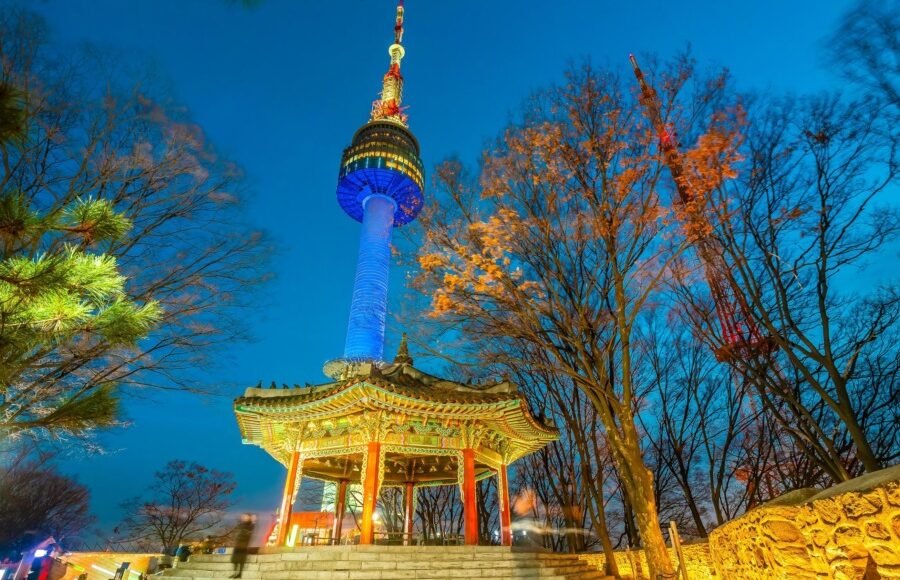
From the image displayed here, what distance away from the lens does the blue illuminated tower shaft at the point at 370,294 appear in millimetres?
36812

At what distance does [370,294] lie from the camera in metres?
38.8

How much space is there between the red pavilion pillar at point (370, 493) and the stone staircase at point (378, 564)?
83 cm

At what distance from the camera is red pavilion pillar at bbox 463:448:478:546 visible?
11695 millimetres

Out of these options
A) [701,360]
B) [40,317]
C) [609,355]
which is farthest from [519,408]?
[40,317]

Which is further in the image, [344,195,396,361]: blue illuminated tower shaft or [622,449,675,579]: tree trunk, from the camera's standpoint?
[344,195,396,361]: blue illuminated tower shaft

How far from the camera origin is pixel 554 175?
10016mm

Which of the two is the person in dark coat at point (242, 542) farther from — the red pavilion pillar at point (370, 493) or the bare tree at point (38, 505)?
the bare tree at point (38, 505)

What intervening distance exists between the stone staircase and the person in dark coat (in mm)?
164

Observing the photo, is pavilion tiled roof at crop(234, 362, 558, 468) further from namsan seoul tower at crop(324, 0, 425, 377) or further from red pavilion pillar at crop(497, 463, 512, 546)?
namsan seoul tower at crop(324, 0, 425, 377)

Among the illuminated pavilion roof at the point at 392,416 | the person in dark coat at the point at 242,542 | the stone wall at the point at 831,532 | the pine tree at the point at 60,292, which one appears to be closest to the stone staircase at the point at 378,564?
the person in dark coat at the point at 242,542

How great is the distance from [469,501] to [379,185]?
38.8 m

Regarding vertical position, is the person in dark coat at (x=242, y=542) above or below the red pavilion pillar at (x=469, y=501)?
below

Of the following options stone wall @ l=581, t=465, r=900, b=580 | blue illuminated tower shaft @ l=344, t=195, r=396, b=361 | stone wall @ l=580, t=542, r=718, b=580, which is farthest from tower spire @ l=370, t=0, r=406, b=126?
stone wall @ l=581, t=465, r=900, b=580

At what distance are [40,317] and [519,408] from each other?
10824mm
